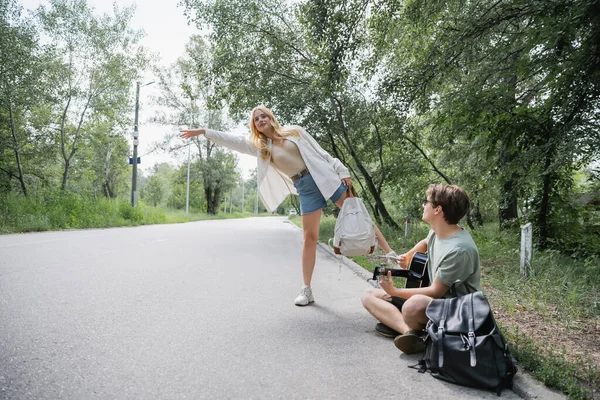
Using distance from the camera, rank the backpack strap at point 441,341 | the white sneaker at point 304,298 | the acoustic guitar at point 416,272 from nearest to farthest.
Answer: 1. the backpack strap at point 441,341
2. the acoustic guitar at point 416,272
3. the white sneaker at point 304,298

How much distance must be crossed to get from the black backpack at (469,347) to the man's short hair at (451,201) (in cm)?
59

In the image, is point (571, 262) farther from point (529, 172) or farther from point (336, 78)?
point (336, 78)

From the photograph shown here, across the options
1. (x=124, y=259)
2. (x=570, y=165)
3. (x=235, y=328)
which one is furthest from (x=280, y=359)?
(x=124, y=259)

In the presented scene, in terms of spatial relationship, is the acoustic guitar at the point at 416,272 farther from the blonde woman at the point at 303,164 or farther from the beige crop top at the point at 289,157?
the beige crop top at the point at 289,157

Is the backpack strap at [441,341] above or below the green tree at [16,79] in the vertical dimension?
below

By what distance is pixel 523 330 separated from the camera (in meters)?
3.38

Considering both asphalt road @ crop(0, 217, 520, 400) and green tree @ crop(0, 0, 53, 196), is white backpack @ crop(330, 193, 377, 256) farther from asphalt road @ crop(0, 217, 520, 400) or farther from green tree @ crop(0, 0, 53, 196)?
green tree @ crop(0, 0, 53, 196)

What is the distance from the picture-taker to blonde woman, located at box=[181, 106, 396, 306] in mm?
4137

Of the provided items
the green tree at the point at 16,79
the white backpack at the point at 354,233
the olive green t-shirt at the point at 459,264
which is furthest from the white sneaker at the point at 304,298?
the green tree at the point at 16,79

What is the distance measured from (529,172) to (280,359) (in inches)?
188

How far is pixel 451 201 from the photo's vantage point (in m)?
2.79

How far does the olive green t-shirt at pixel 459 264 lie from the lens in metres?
2.59

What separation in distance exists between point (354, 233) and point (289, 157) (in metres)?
1.13

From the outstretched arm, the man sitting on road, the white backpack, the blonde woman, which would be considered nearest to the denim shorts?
the blonde woman
